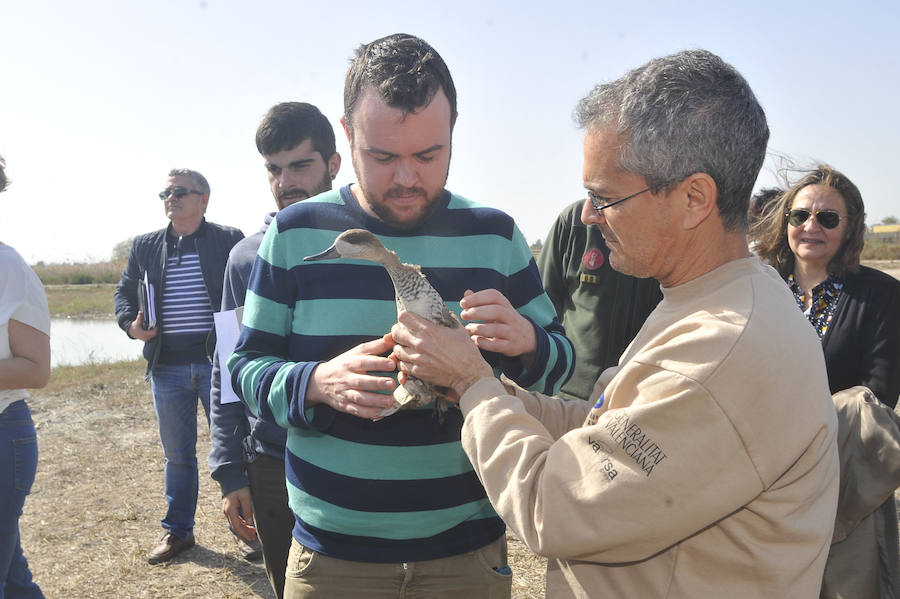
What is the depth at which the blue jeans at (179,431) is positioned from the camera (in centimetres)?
579

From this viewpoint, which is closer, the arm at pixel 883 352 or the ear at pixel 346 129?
the ear at pixel 346 129

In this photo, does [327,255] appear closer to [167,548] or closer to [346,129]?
[346,129]

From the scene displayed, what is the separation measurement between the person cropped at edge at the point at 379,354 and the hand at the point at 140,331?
13.9ft

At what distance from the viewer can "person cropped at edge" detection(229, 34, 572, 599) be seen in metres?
2.13

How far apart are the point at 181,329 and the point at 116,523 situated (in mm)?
2236

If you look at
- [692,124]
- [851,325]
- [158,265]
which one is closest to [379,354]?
[692,124]

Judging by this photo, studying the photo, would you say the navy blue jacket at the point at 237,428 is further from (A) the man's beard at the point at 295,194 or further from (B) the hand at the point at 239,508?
(A) the man's beard at the point at 295,194

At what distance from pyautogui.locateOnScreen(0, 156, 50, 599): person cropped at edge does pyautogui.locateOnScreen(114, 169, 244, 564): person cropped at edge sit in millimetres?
2309

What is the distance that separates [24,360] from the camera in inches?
135

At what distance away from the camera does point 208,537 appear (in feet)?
20.1

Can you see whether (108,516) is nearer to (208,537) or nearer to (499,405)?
(208,537)

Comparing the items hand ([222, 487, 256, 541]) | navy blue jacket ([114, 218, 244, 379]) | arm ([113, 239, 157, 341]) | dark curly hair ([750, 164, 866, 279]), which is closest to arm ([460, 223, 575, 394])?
hand ([222, 487, 256, 541])

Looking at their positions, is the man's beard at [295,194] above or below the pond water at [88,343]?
above

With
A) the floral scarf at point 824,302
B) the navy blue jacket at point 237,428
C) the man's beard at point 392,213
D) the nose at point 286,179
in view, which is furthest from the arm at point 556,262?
the man's beard at point 392,213
